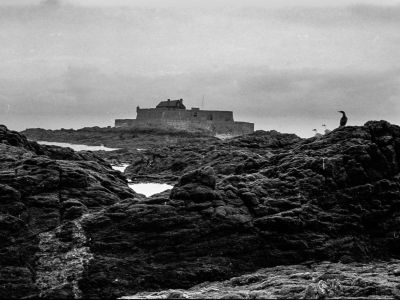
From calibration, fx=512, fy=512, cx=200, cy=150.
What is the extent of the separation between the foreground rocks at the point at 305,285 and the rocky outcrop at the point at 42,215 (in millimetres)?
2132

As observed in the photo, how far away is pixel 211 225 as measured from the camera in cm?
1334

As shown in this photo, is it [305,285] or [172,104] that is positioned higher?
[172,104]

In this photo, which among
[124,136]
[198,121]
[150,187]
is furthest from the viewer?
[198,121]

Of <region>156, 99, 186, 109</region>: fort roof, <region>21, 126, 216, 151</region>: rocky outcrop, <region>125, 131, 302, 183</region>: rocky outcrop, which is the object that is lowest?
<region>125, 131, 302, 183</region>: rocky outcrop

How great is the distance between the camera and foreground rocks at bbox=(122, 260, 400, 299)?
10.8 m

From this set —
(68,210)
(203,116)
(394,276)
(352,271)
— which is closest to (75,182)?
(68,210)

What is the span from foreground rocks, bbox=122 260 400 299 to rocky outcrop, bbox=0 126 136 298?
7.00 ft

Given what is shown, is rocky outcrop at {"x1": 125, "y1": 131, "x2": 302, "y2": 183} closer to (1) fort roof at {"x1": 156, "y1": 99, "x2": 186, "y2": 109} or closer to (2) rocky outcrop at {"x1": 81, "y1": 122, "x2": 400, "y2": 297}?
(2) rocky outcrop at {"x1": 81, "y1": 122, "x2": 400, "y2": 297}

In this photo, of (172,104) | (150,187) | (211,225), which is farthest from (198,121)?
(211,225)

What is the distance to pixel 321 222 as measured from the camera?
14.3 metres

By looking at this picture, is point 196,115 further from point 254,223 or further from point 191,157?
point 254,223

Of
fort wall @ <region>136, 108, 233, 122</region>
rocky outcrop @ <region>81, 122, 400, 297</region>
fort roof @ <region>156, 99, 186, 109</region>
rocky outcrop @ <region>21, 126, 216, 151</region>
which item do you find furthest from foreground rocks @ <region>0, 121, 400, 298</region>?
fort roof @ <region>156, 99, 186, 109</region>

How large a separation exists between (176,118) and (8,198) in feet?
268

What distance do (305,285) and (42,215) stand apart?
271 inches
